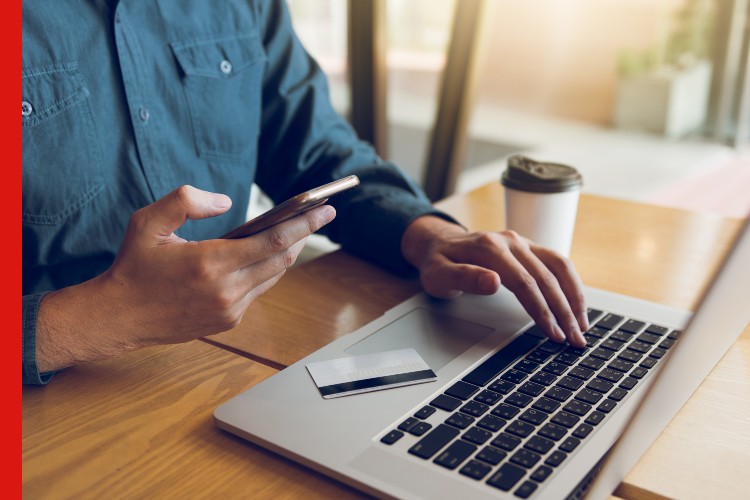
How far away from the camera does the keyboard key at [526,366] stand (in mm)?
738

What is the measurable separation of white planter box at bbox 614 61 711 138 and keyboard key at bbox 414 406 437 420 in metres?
2.92

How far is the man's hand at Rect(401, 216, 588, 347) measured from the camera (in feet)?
2.70

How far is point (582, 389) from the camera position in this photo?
2.30 feet

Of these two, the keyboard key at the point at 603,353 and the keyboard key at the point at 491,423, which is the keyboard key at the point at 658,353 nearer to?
the keyboard key at the point at 603,353

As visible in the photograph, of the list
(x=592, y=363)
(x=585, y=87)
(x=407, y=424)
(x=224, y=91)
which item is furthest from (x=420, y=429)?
(x=585, y=87)

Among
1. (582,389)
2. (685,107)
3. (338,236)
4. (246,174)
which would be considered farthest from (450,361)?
(685,107)

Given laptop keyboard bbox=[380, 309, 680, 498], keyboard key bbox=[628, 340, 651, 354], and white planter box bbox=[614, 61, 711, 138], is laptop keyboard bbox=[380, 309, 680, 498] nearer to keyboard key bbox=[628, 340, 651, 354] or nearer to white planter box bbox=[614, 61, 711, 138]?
keyboard key bbox=[628, 340, 651, 354]

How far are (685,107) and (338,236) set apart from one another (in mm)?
2643

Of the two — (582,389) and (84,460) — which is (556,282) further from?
(84,460)

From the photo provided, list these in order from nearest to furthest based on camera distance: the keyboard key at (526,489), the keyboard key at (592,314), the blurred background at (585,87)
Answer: the keyboard key at (526,489)
the keyboard key at (592,314)
the blurred background at (585,87)

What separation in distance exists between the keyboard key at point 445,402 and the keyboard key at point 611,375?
0.16 metres

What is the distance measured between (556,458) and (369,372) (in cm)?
21

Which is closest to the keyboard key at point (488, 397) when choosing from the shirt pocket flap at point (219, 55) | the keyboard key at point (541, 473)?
the keyboard key at point (541, 473)

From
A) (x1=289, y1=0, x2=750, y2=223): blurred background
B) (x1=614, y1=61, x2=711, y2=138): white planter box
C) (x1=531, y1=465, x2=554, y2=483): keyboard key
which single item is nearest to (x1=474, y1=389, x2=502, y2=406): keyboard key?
(x1=531, y1=465, x2=554, y2=483): keyboard key
